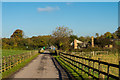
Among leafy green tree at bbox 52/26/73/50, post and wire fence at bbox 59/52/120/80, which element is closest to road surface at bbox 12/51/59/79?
post and wire fence at bbox 59/52/120/80

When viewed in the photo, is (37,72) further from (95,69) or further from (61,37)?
(61,37)

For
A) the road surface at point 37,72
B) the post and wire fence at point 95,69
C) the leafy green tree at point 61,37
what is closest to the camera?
the post and wire fence at point 95,69

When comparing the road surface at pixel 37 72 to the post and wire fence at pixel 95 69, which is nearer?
the post and wire fence at pixel 95 69

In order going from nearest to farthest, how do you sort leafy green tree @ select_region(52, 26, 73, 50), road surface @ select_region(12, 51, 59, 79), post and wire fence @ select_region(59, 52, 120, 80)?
post and wire fence @ select_region(59, 52, 120, 80), road surface @ select_region(12, 51, 59, 79), leafy green tree @ select_region(52, 26, 73, 50)

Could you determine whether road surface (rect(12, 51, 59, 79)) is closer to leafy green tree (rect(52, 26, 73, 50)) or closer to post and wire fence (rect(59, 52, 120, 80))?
post and wire fence (rect(59, 52, 120, 80))

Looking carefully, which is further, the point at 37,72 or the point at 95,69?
the point at 37,72

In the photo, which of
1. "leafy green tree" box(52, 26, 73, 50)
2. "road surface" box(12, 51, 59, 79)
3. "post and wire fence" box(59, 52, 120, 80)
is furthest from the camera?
"leafy green tree" box(52, 26, 73, 50)

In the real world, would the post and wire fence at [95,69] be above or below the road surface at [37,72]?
above

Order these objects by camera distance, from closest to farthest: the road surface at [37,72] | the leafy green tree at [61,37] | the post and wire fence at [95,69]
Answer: the post and wire fence at [95,69] < the road surface at [37,72] < the leafy green tree at [61,37]

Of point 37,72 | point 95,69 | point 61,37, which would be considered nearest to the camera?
point 95,69

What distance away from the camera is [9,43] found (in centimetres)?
10181

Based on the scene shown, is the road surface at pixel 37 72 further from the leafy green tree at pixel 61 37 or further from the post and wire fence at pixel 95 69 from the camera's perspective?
the leafy green tree at pixel 61 37

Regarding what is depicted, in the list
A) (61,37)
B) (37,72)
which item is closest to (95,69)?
(37,72)

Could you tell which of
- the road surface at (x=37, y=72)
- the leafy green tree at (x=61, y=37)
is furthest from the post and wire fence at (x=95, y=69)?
the leafy green tree at (x=61, y=37)
